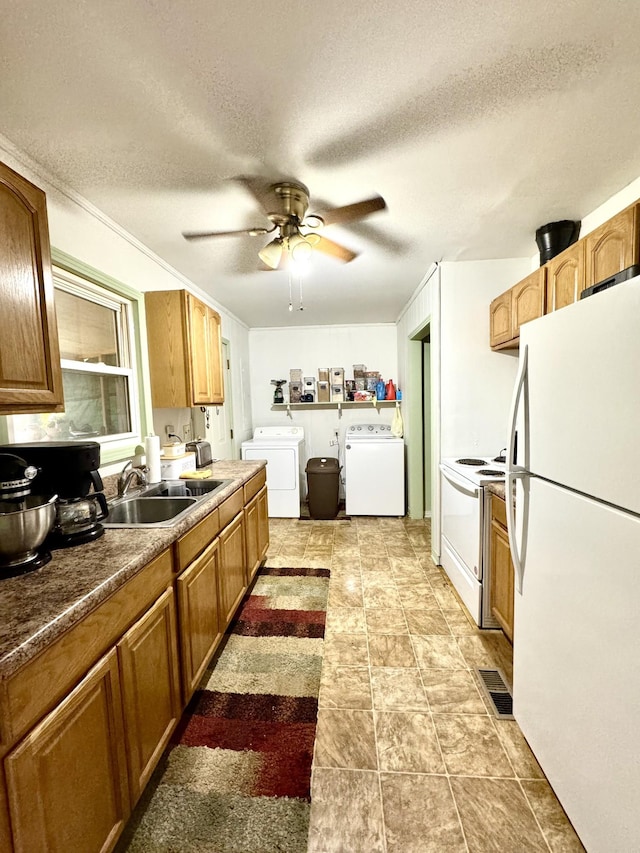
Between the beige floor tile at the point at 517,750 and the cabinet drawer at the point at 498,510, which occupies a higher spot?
the cabinet drawer at the point at 498,510

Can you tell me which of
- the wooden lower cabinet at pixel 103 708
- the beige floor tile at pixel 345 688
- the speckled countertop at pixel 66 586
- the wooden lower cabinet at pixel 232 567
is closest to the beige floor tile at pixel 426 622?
the beige floor tile at pixel 345 688

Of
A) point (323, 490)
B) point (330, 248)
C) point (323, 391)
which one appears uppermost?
point (330, 248)

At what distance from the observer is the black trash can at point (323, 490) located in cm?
404

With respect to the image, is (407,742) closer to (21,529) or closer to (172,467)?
(21,529)

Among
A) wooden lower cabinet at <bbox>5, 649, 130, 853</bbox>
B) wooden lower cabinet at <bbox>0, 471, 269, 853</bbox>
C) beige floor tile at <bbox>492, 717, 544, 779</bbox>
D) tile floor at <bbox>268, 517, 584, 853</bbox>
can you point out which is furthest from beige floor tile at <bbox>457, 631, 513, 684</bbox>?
wooden lower cabinet at <bbox>5, 649, 130, 853</bbox>

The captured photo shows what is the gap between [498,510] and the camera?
1905mm

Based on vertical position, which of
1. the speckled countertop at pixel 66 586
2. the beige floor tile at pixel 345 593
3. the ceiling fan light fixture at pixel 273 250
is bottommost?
the beige floor tile at pixel 345 593

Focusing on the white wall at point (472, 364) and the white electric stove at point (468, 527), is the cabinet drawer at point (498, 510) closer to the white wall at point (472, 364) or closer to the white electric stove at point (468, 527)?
the white electric stove at point (468, 527)

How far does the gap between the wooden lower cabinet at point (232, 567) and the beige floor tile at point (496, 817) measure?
1236mm

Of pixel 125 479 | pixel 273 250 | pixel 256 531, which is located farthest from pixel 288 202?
pixel 256 531

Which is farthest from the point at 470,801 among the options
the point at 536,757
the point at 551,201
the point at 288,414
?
the point at 288,414

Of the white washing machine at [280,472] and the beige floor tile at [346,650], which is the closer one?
the beige floor tile at [346,650]

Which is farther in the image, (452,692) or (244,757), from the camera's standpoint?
(452,692)

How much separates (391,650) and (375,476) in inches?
86.0
